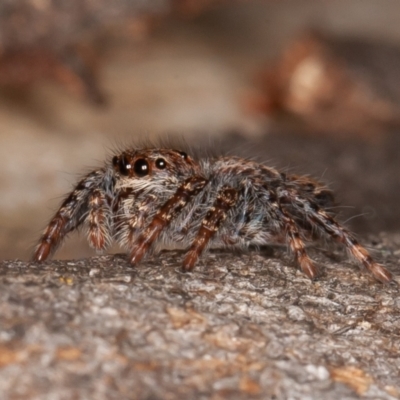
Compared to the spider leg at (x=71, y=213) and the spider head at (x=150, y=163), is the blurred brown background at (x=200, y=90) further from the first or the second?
the spider head at (x=150, y=163)

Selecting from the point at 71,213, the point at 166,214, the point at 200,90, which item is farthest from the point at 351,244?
the point at 200,90

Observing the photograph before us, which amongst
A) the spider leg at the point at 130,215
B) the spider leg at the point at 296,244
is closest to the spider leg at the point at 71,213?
the spider leg at the point at 130,215

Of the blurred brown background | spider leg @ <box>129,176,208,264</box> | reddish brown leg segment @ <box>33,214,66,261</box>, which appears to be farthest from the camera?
the blurred brown background

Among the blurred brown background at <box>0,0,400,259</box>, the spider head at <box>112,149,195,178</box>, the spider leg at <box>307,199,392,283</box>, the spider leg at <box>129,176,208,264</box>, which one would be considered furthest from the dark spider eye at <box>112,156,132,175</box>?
the blurred brown background at <box>0,0,400,259</box>

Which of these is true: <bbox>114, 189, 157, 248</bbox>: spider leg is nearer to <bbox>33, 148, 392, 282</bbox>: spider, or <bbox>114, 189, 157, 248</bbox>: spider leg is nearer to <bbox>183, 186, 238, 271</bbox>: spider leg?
<bbox>33, 148, 392, 282</bbox>: spider

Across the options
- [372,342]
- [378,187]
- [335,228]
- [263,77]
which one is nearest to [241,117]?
[263,77]

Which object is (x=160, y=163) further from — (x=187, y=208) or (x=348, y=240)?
(x=348, y=240)
